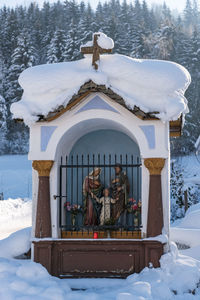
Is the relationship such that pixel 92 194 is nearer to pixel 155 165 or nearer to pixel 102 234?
pixel 102 234

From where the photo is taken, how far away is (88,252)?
7.49m

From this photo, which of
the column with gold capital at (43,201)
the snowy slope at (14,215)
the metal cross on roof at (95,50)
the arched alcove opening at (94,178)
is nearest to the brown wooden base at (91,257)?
the column with gold capital at (43,201)

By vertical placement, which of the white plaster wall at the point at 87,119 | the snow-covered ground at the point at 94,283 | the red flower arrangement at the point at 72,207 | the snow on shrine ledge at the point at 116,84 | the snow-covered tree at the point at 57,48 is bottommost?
the snow-covered ground at the point at 94,283

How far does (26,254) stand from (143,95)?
3.63 m

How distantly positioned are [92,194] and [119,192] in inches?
19.9

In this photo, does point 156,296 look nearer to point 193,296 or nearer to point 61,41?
point 193,296

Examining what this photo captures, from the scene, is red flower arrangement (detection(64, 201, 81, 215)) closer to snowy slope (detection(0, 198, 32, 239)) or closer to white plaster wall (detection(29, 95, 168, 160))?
white plaster wall (detection(29, 95, 168, 160))

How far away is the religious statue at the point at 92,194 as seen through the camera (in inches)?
322

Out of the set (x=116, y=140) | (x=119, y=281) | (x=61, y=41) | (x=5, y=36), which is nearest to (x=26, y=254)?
(x=119, y=281)

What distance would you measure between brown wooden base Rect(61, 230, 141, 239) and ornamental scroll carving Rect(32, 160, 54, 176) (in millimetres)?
1157

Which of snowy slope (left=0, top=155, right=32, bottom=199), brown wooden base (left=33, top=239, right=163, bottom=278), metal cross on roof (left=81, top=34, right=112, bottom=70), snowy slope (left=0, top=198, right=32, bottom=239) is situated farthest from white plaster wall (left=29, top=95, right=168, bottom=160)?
snowy slope (left=0, top=155, right=32, bottom=199)

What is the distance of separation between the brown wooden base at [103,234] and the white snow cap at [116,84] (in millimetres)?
2064

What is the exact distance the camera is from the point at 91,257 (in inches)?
294

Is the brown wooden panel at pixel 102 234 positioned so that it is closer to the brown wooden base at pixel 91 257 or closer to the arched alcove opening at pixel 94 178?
the arched alcove opening at pixel 94 178
